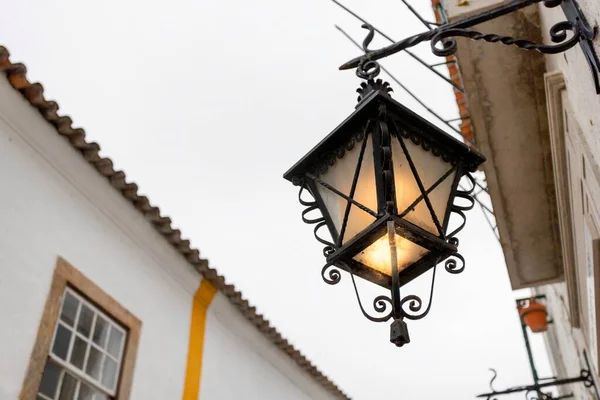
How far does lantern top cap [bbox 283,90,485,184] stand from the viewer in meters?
2.33

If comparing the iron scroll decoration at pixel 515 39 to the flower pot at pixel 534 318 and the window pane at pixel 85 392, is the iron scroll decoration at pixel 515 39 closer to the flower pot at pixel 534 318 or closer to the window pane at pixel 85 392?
the window pane at pixel 85 392

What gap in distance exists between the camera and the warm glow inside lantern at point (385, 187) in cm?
219

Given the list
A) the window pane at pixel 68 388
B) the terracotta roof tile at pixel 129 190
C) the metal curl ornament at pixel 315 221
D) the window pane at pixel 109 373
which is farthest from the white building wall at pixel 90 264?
the metal curl ornament at pixel 315 221

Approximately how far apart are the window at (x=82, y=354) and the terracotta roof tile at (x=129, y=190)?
1119 mm

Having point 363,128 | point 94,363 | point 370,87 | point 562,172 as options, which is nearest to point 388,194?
point 363,128

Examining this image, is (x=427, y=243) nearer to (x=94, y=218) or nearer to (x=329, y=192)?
(x=329, y=192)

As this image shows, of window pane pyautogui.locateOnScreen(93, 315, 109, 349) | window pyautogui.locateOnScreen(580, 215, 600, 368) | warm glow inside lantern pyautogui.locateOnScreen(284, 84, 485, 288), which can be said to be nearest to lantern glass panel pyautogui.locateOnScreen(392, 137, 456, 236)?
warm glow inside lantern pyautogui.locateOnScreen(284, 84, 485, 288)

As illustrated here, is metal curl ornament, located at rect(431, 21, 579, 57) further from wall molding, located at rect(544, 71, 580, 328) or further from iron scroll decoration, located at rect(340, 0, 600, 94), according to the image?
wall molding, located at rect(544, 71, 580, 328)

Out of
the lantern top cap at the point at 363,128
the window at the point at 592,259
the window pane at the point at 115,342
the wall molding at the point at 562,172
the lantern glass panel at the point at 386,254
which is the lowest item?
the lantern glass panel at the point at 386,254

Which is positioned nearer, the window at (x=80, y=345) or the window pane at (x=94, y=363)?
the window at (x=80, y=345)

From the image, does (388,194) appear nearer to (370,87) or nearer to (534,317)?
(370,87)

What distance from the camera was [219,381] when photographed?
23.3 feet

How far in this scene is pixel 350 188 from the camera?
2318 mm

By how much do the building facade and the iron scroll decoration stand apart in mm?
457
